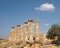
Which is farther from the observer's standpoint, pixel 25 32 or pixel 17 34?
pixel 17 34

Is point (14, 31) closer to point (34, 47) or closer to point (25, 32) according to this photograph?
point (25, 32)

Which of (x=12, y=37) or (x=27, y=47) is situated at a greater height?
(x=12, y=37)

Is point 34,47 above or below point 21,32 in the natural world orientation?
below

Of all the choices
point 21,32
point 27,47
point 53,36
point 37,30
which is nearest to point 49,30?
point 53,36

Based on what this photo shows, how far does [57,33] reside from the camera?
147 ft

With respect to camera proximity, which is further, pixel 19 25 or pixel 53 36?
pixel 53 36

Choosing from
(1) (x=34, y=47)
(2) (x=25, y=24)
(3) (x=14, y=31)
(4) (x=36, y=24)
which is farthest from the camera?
(3) (x=14, y=31)

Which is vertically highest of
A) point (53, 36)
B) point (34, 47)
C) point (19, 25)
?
point (19, 25)

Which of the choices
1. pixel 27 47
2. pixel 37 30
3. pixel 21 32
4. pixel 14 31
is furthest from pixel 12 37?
pixel 27 47

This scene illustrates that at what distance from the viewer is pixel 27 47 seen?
24359 mm

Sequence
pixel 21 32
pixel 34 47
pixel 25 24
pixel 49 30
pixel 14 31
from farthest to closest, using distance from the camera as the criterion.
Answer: pixel 49 30, pixel 14 31, pixel 21 32, pixel 25 24, pixel 34 47

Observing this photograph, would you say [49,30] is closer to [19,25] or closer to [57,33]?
[57,33]

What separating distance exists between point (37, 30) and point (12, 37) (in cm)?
1627

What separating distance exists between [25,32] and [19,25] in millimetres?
4925
